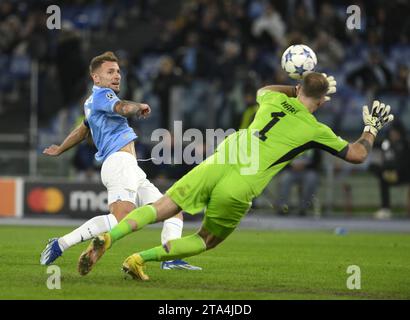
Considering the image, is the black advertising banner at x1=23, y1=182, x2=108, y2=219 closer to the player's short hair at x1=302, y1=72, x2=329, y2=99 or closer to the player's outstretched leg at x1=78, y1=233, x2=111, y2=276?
the player's outstretched leg at x1=78, y1=233, x2=111, y2=276

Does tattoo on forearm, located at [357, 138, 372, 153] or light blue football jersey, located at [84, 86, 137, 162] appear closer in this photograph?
tattoo on forearm, located at [357, 138, 372, 153]

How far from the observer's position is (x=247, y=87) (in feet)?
69.4

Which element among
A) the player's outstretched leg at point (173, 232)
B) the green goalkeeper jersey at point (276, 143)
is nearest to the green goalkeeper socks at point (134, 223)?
the green goalkeeper jersey at point (276, 143)

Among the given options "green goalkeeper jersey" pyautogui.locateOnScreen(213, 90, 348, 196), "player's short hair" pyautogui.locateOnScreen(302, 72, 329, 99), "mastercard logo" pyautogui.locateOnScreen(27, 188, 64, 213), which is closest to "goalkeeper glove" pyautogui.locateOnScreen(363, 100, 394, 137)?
"green goalkeeper jersey" pyautogui.locateOnScreen(213, 90, 348, 196)

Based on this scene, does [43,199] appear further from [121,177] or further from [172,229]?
[121,177]

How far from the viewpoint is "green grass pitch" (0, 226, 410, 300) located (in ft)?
30.3

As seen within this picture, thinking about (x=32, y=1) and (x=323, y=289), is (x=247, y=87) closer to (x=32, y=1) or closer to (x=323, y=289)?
(x=32, y=1)

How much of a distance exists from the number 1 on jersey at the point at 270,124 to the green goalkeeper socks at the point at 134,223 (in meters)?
1.27

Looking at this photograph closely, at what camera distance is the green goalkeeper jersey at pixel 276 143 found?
31.3ft

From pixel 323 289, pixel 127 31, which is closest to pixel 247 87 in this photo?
pixel 127 31

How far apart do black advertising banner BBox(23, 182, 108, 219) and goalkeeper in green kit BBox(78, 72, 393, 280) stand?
36.1ft

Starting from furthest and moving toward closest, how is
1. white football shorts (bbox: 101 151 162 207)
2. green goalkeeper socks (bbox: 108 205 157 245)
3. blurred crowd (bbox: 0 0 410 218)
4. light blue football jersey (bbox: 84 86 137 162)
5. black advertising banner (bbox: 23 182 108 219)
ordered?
blurred crowd (bbox: 0 0 410 218)
black advertising banner (bbox: 23 182 108 219)
light blue football jersey (bbox: 84 86 137 162)
white football shorts (bbox: 101 151 162 207)
green goalkeeper socks (bbox: 108 205 157 245)

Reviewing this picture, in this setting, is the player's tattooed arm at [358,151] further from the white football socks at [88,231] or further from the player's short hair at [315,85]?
the white football socks at [88,231]
